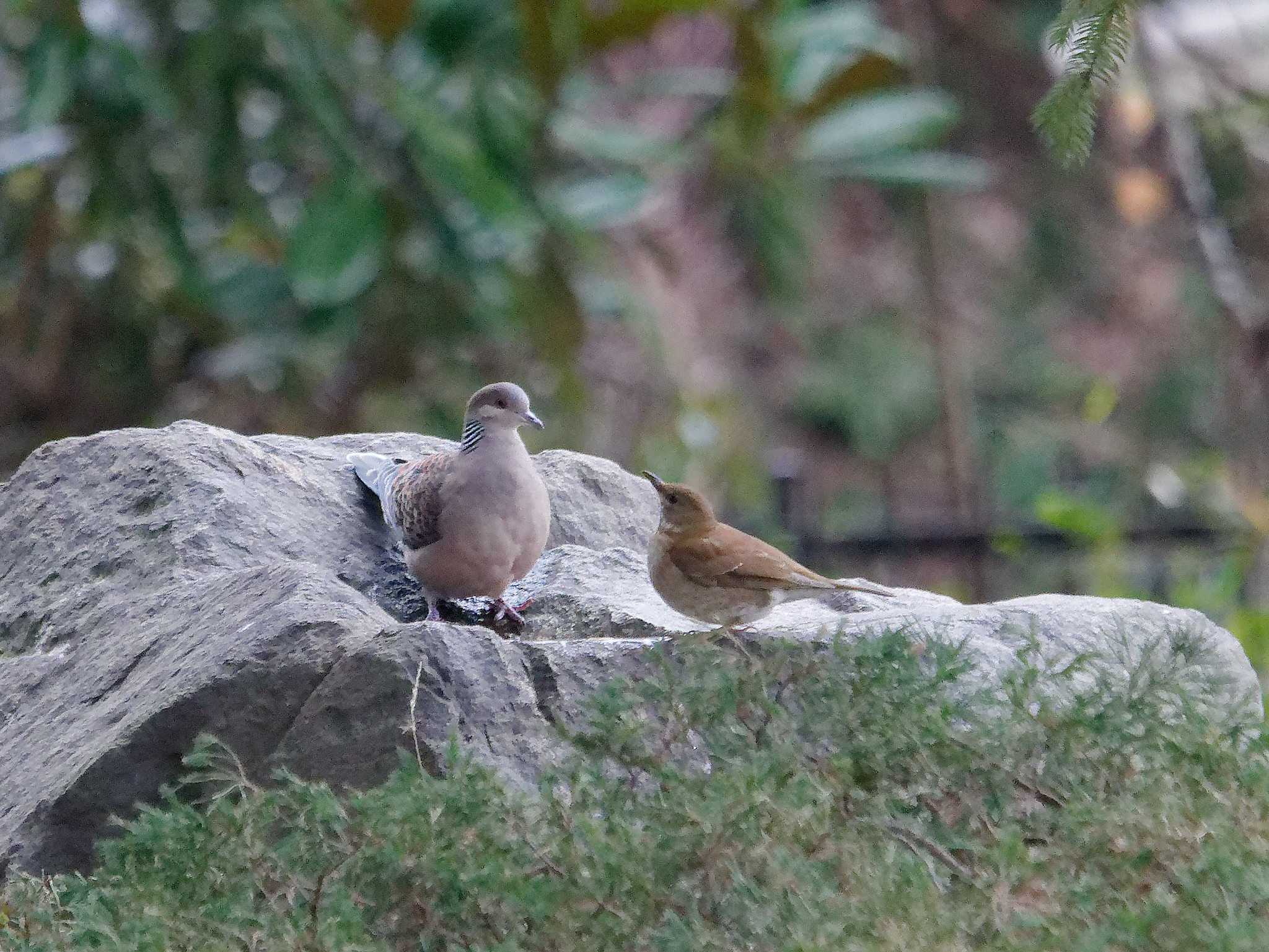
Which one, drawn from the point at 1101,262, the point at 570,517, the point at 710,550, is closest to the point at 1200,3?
the point at 1101,262

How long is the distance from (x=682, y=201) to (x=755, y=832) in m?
12.5

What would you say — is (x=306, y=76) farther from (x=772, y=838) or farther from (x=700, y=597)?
(x=772, y=838)

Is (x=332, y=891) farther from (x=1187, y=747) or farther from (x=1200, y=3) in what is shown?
(x=1200, y=3)

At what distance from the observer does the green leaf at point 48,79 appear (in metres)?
8.27

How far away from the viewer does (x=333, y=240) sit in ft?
28.6

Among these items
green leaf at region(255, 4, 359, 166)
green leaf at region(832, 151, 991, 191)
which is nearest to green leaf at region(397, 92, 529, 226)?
green leaf at region(255, 4, 359, 166)

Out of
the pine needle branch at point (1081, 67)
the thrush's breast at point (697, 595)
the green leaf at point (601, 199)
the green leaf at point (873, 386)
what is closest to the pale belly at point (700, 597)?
the thrush's breast at point (697, 595)

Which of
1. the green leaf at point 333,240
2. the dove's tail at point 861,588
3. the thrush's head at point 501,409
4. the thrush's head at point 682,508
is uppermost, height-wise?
the green leaf at point 333,240

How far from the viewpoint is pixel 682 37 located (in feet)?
50.5

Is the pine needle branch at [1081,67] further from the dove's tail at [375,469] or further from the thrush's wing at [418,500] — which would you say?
the dove's tail at [375,469]

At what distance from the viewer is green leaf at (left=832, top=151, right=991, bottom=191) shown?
10.5 m

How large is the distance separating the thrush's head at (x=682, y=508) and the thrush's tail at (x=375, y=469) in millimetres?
871

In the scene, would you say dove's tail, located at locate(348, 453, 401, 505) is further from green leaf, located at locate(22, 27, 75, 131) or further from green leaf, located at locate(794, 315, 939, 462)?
green leaf, located at locate(794, 315, 939, 462)

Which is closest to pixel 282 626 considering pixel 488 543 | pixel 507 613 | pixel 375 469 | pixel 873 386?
pixel 488 543
